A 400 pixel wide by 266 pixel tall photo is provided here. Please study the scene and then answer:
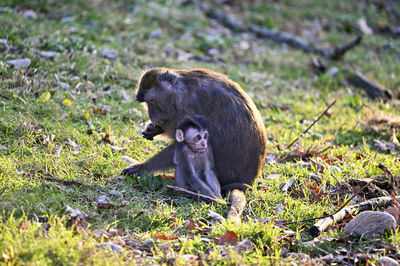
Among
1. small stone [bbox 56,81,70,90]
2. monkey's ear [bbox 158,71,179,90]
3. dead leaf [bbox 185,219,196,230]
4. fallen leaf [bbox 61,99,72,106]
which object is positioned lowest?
dead leaf [bbox 185,219,196,230]

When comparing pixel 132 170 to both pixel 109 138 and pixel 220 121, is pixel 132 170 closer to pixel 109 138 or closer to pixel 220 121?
pixel 109 138

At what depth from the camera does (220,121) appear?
18.1ft

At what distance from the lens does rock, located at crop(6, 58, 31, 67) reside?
7.49 meters

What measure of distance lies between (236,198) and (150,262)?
4.81 ft

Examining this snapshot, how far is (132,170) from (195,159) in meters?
0.77

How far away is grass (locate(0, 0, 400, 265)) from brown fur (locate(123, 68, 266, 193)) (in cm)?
29

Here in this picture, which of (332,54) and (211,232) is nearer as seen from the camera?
(211,232)

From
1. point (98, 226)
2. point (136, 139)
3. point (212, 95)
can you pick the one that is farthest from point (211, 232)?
point (136, 139)

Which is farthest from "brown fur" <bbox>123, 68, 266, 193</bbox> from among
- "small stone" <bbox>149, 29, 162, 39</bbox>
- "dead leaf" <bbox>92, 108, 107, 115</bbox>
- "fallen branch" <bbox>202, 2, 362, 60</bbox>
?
"fallen branch" <bbox>202, 2, 362, 60</bbox>

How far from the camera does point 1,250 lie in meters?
3.61

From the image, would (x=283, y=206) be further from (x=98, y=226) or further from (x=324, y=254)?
(x=98, y=226)

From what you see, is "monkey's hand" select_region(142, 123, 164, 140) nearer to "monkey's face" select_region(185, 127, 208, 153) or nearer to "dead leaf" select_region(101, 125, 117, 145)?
"dead leaf" select_region(101, 125, 117, 145)

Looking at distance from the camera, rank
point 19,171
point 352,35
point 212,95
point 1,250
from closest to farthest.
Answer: point 1,250, point 19,171, point 212,95, point 352,35

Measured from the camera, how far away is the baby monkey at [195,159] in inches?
204
